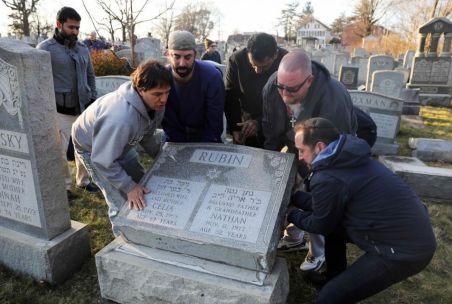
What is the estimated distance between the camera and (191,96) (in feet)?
9.44

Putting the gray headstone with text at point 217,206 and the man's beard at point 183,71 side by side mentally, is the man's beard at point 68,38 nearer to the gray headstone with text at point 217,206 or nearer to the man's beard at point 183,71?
the man's beard at point 183,71

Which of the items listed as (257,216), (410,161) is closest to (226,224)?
(257,216)

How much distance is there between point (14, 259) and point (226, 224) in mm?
1894

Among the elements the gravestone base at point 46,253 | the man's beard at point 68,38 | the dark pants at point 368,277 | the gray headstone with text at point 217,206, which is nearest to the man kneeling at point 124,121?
the gray headstone with text at point 217,206

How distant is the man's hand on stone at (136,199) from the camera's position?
2501 millimetres

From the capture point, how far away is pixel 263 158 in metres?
2.61

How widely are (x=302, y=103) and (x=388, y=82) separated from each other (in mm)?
6298

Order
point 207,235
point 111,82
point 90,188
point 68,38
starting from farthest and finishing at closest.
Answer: point 111,82 < point 90,188 < point 68,38 < point 207,235

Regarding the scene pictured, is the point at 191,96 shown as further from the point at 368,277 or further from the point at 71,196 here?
the point at 71,196

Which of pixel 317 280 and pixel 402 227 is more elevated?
pixel 402 227

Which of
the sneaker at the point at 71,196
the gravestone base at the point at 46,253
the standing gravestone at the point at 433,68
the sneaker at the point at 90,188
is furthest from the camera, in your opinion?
the standing gravestone at the point at 433,68

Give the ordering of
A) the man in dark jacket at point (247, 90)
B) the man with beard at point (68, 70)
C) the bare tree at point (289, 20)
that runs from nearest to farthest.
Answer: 1. the man in dark jacket at point (247, 90)
2. the man with beard at point (68, 70)
3. the bare tree at point (289, 20)

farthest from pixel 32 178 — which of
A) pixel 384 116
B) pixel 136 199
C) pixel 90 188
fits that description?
pixel 384 116

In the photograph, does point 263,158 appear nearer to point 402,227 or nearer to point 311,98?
point 311,98
